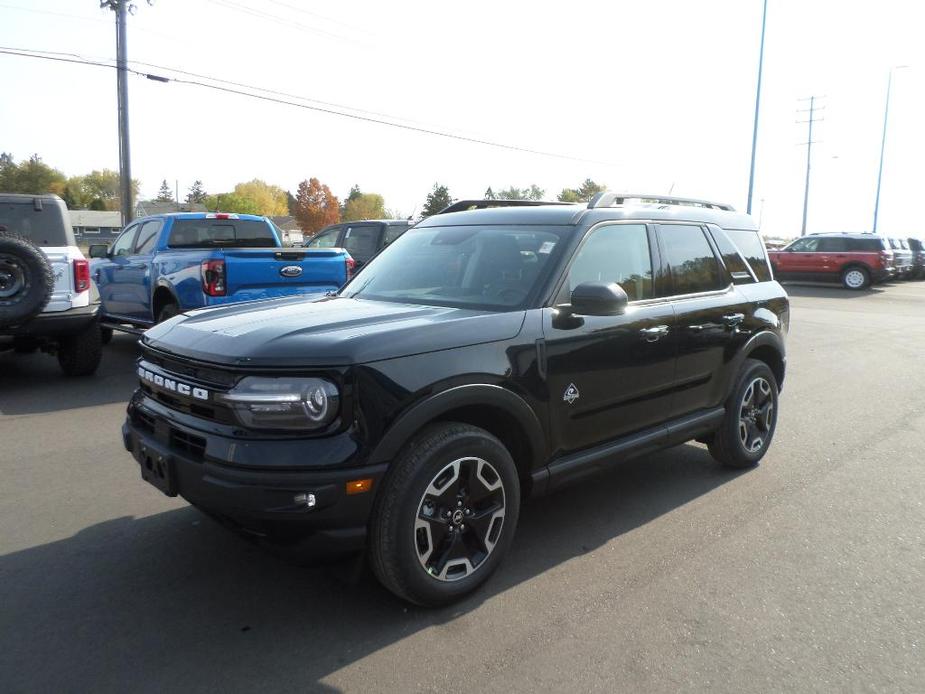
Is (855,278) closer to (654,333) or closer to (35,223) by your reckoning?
(654,333)

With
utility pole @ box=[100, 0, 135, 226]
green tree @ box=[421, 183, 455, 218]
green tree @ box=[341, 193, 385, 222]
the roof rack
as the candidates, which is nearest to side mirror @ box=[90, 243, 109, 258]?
the roof rack

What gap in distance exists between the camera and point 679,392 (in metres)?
4.49

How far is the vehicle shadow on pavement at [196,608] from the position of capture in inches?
110

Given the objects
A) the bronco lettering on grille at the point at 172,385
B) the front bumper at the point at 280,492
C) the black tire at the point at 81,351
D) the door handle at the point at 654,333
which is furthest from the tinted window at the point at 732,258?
the black tire at the point at 81,351

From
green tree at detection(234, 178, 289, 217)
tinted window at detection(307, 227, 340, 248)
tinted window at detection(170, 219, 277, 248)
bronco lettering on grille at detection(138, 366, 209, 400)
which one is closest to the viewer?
bronco lettering on grille at detection(138, 366, 209, 400)

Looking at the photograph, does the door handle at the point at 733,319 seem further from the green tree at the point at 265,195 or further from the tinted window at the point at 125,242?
the green tree at the point at 265,195

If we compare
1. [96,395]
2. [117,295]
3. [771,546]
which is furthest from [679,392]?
[117,295]

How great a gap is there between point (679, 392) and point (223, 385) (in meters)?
2.77

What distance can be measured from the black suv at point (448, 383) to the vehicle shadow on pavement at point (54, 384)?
4.17 m

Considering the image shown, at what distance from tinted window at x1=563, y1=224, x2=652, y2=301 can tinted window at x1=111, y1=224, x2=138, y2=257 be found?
7.86m

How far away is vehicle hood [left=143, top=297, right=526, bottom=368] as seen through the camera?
2945mm

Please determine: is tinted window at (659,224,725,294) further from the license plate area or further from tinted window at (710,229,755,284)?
the license plate area

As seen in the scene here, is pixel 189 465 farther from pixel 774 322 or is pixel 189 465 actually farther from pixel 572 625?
pixel 774 322

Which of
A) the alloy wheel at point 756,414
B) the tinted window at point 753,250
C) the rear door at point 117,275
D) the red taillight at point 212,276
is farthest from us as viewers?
the rear door at point 117,275
